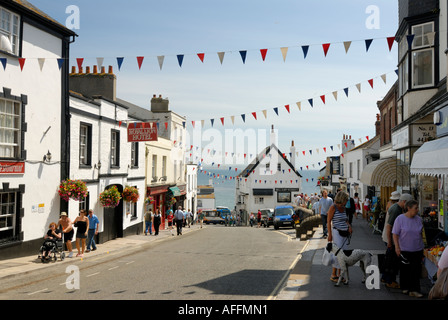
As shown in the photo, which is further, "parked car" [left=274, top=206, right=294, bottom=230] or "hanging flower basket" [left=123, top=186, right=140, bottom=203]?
"parked car" [left=274, top=206, right=294, bottom=230]

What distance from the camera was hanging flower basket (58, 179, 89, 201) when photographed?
1622 centimetres

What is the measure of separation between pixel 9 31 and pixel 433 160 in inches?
524

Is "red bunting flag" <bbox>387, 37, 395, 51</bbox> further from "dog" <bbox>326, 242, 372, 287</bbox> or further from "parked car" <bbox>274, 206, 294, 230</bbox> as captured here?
"parked car" <bbox>274, 206, 294, 230</bbox>

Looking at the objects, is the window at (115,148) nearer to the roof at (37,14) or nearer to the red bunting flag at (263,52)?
the roof at (37,14)

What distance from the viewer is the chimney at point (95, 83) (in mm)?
23125

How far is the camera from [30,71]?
15039 millimetres

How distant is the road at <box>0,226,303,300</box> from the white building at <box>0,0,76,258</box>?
240 centimetres

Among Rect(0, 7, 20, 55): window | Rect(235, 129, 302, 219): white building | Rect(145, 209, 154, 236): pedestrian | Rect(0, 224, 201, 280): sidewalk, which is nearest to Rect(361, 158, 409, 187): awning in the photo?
Rect(0, 224, 201, 280): sidewalk

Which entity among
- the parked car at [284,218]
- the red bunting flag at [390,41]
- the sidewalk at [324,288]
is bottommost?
the parked car at [284,218]

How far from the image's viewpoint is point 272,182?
6028 centimetres

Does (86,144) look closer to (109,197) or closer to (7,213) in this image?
(109,197)

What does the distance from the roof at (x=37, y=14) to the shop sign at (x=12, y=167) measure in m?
5.19

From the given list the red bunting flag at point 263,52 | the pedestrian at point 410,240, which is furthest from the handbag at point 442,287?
the red bunting flag at point 263,52
